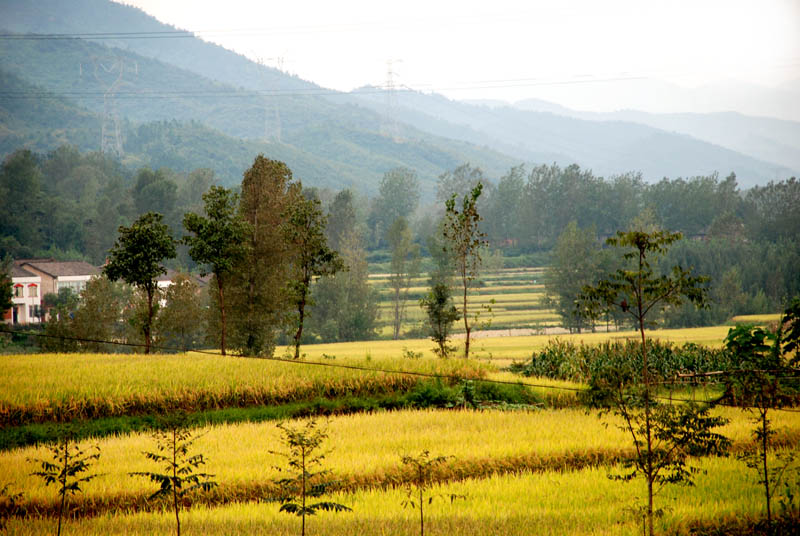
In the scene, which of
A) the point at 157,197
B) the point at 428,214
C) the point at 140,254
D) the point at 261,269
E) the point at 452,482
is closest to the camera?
the point at 452,482

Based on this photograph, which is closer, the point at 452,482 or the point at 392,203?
the point at 452,482

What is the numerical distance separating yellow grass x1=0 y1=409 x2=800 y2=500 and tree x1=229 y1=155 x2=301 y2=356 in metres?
16.3

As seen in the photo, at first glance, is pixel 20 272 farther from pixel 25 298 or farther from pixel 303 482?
pixel 303 482

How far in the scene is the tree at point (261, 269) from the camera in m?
31.5

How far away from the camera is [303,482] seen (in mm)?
7547

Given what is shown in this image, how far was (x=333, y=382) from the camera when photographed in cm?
1966

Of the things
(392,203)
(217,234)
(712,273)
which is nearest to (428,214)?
(392,203)

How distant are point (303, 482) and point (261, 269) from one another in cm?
2489

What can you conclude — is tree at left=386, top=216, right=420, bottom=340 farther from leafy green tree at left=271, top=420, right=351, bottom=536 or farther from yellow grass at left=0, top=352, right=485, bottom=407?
leafy green tree at left=271, top=420, right=351, bottom=536

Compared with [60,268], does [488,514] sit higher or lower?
lower

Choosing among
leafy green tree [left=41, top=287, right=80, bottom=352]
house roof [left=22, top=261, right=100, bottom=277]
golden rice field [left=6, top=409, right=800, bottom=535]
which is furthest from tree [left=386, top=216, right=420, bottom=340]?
golden rice field [left=6, top=409, right=800, bottom=535]

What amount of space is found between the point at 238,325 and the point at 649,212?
61080 millimetres

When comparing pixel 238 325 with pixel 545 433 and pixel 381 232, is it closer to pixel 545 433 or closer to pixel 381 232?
pixel 545 433

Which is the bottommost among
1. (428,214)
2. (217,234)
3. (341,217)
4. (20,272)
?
(20,272)
